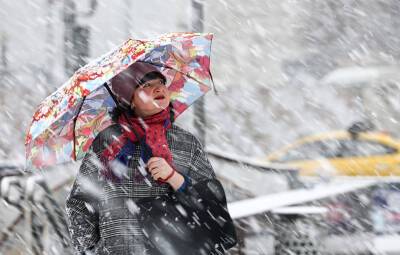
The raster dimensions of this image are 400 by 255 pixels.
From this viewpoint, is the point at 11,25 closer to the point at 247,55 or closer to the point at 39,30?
the point at 39,30

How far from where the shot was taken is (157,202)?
109 inches

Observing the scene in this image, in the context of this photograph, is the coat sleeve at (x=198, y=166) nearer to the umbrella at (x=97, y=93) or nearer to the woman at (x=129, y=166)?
the woman at (x=129, y=166)

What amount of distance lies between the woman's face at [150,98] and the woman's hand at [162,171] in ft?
0.76

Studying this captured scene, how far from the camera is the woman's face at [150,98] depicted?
281 cm

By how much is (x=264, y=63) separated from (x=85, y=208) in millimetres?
21960

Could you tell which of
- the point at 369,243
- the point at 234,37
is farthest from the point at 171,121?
the point at 234,37

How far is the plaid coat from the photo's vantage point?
279 cm

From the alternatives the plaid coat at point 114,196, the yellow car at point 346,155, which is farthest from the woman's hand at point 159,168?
the yellow car at point 346,155

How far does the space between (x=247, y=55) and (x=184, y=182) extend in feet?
69.6

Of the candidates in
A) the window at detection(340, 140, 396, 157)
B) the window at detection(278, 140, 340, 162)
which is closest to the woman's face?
the window at detection(340, 140, 396, 157)

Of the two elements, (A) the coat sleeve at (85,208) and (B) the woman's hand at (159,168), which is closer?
(B) the woman's hand at (159,168)

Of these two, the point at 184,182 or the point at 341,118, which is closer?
the point at 184,182

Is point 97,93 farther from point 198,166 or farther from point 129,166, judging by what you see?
point 198,166

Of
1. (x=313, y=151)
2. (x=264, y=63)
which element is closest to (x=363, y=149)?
(x=313, y=151)
